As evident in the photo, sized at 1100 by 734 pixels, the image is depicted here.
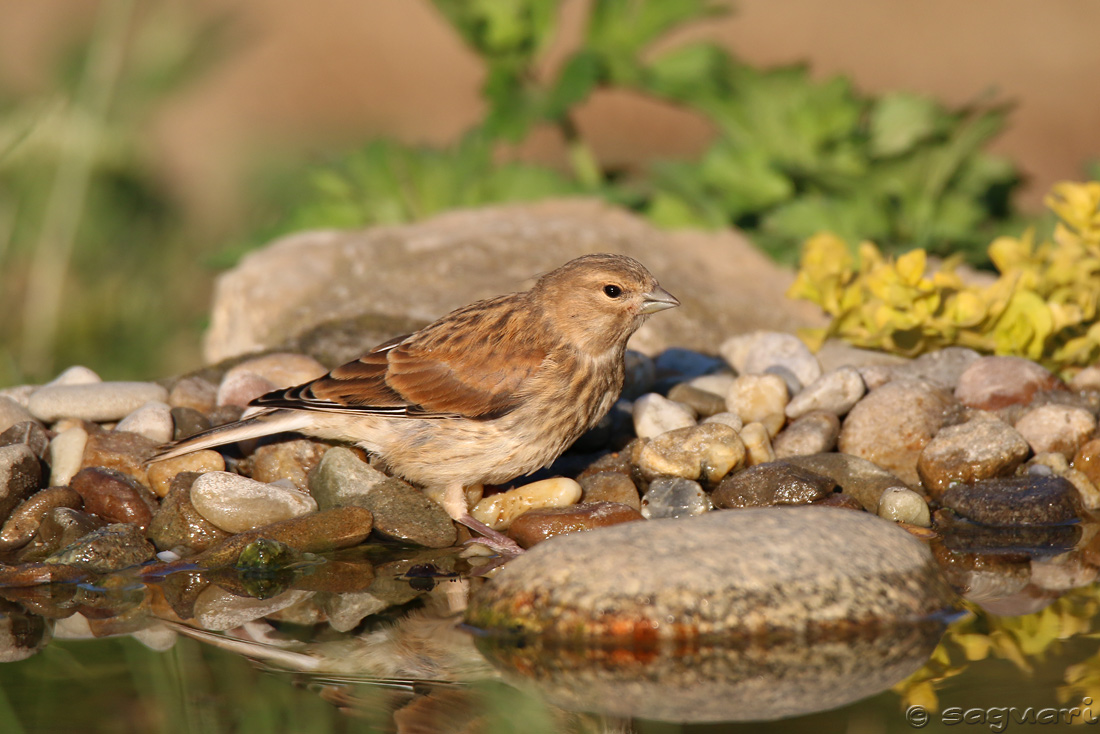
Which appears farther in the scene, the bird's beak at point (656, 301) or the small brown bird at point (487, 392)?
the bird's beak at point (656, 301)

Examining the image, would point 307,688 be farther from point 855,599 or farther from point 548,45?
point 548,45

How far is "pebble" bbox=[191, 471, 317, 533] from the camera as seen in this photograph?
433 centimetres

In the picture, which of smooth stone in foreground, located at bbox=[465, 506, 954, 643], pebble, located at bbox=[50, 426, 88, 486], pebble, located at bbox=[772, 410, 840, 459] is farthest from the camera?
pebble, located at bbox=[772, 410, 840, 459]

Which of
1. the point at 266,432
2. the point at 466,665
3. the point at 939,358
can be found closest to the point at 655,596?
the point at 466,665

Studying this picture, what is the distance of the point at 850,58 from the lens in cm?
Result: 1370

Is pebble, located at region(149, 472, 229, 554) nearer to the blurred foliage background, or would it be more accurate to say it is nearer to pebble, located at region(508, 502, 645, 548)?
pebble, located at region(508, 502, 645, 548)

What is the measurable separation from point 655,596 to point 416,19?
A: 15.0 metres

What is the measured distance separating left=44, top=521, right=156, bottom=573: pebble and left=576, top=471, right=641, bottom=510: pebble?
172 cm

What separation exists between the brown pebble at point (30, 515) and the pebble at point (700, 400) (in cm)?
264

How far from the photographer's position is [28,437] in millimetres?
4719

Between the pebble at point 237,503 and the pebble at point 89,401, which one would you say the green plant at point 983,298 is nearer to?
the pebble at point 237,503

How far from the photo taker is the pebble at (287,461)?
16.0 feet

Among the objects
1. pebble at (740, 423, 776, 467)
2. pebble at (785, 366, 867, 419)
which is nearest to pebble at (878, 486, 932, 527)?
pebble at (740, 423, 776, 467)

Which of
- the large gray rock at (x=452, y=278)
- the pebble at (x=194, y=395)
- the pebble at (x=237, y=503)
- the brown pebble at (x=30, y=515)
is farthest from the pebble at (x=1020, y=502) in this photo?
the brown pebble at (x=30, y=515)
